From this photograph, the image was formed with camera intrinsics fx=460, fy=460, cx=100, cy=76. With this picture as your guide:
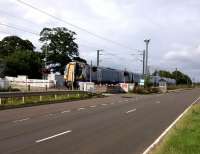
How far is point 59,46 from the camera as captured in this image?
369ft

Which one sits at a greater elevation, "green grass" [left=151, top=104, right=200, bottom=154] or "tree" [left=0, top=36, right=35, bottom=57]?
"tree" [left=0, top=36, right=35, bottom=57]

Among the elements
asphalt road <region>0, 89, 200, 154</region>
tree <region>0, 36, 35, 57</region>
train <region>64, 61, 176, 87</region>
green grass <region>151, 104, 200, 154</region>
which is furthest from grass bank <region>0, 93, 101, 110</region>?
tree <region>0, 36, 35, 57</region>

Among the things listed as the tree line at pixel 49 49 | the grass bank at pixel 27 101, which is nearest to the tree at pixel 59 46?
the tree line at pixel 49 49

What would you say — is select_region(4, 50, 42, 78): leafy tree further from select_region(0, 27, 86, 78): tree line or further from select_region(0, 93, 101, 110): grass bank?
select_region(0, 93, 101, 110): grass bank

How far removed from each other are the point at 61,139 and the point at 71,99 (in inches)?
1033

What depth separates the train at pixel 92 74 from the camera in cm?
6078

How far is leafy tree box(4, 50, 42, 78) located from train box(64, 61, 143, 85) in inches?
826

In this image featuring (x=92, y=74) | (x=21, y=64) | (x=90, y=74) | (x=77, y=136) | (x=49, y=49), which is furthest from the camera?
(x=49, y=49)

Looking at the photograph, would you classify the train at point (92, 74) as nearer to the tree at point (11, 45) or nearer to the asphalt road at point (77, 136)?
the tree at point (11, 45)

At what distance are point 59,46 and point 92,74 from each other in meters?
46.3

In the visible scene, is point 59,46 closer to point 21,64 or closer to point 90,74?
point 21,64

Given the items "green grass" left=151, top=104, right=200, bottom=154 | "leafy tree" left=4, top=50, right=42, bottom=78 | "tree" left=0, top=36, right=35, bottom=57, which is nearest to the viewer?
"green grass" left=151, top=104, right=200, bottom=154

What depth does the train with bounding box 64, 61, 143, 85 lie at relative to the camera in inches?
2393

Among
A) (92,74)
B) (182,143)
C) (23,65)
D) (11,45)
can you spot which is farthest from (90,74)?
(11,45)
